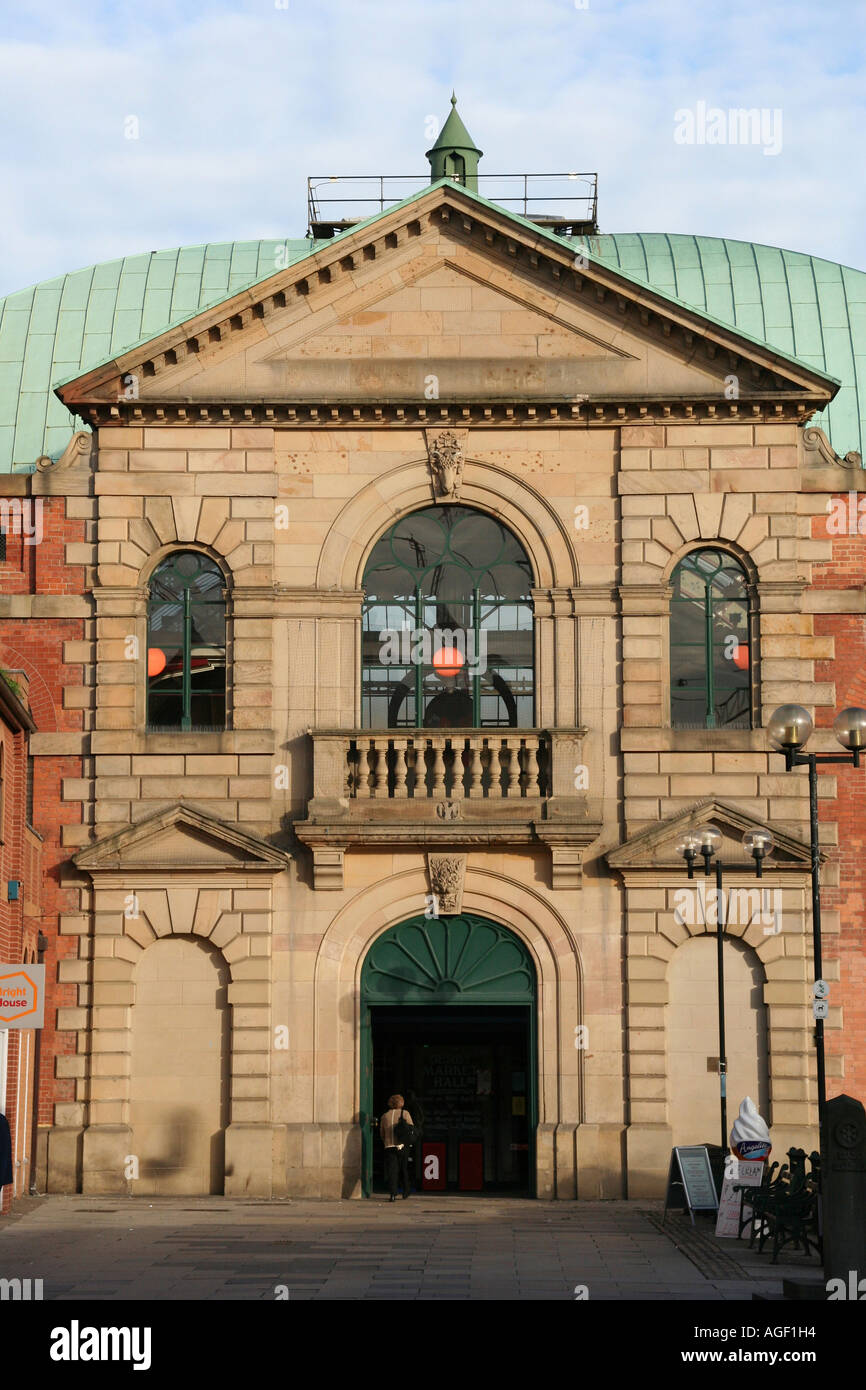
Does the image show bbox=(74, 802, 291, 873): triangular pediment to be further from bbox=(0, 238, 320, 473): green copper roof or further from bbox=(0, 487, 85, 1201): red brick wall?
bbox=(0, 238, 320, 473): green copper roof

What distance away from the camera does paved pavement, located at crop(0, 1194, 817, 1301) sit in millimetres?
21109

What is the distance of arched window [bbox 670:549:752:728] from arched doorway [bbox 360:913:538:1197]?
5057 millimetres

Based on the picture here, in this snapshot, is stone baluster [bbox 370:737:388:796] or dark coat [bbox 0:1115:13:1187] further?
stone baluster [bbox 370:737:388:796]

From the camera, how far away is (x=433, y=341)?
35.1 m

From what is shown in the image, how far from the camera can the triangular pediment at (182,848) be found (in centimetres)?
3353

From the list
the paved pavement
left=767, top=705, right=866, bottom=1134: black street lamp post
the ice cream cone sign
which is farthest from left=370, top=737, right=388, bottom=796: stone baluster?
left=767, top=705, right=866, bottom=1134: black street lamp post

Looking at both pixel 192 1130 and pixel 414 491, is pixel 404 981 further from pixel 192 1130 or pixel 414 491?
pixel 414 491

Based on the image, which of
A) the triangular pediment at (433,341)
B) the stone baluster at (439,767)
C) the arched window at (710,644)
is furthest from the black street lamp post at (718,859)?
the triangular pediment at (433,341)

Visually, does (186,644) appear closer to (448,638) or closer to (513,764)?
(448,638)

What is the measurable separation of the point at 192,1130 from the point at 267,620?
8.45 m

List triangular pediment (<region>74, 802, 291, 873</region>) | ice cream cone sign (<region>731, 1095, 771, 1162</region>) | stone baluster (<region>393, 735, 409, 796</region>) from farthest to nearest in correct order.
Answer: stone baluster (<region>393, 735, 409, 796</region>)
triangular pediment (<region>74, 802, 291, 873</region>)
ice cream cone sign (<region>731, 1095, 771, 1162</region>)

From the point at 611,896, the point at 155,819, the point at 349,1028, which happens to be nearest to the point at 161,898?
the point at 155,819

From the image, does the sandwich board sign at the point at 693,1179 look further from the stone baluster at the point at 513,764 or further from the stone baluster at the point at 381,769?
the stone baluster at the point at 381,769

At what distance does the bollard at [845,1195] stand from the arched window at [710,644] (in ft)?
46.5
